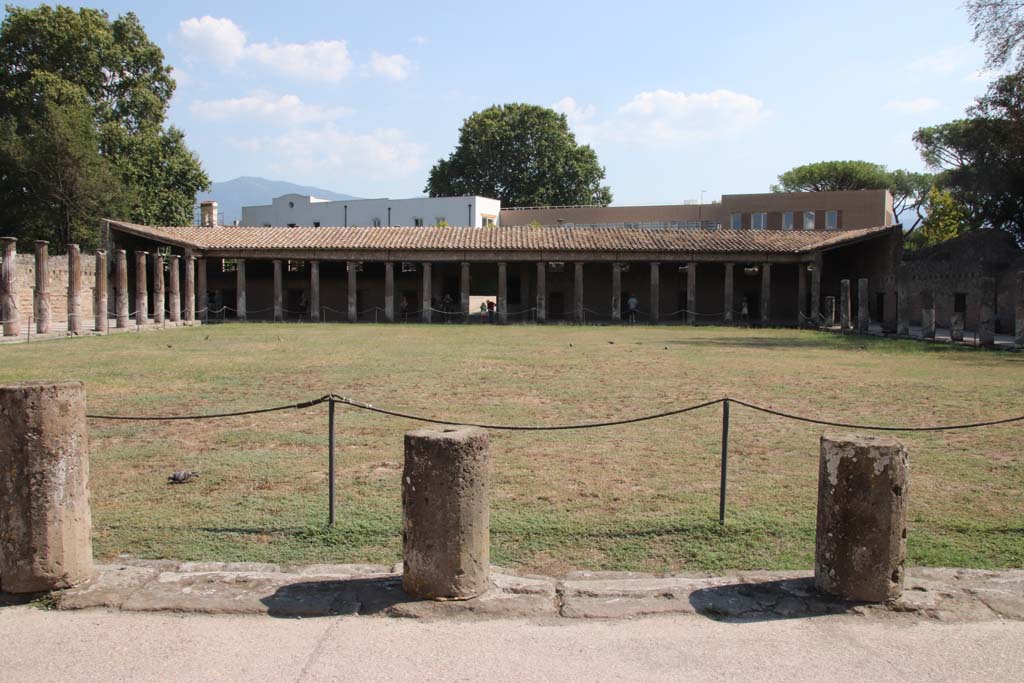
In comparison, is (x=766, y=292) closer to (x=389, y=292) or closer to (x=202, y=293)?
(x=389, y=292)

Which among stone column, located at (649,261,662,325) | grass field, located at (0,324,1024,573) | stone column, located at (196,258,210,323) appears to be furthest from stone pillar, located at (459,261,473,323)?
grass field, located at (0,324,1024,573)

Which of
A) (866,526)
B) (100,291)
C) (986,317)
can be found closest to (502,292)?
(100,291)

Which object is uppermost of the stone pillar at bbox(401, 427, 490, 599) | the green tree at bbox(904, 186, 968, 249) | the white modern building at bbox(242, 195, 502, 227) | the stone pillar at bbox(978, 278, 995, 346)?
the white modern building at bbox(242, 195, 502, 227)

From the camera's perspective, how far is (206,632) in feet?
12.6

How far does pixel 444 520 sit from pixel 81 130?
3800cm

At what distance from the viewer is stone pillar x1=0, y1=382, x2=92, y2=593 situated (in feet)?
14.1

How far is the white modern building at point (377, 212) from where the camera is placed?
51.1 m

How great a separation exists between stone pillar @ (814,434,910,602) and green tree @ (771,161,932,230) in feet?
181

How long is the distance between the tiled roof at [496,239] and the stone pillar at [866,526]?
103 feet

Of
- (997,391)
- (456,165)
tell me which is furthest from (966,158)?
(997,391)

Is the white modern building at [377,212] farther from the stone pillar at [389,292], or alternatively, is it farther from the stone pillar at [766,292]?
the stone pillar at [766,292]

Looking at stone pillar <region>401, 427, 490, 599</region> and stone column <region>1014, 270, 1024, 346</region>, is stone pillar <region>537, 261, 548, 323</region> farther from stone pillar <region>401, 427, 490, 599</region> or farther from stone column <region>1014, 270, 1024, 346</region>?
stone pillar <region>401, 427, 490, 599</region>

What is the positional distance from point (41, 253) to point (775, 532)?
74.1ft

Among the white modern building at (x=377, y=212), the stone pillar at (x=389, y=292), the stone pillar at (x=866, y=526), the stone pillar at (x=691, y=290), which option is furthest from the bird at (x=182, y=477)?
the white modern building at (x=377, y=212)
